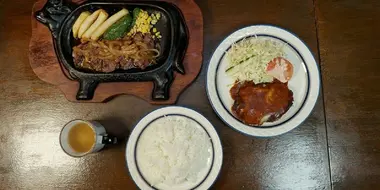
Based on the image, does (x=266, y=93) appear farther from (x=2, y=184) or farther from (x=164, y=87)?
(x=2, y=184)

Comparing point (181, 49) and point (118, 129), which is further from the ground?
point (181, 49)

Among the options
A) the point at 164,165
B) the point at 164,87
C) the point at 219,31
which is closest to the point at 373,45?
the point at 219,31

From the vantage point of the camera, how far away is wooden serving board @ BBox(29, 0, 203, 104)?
2.17 metres

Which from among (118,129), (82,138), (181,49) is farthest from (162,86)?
(82,138)

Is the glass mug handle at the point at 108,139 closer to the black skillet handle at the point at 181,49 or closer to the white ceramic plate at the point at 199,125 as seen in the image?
the white ceramic plate at the point at 199,125

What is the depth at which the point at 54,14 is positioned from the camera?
221 centimetres

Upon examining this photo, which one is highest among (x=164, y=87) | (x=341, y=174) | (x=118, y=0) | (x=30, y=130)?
(x=118, y=0)

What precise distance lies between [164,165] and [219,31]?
0.81 m

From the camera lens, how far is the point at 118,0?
225 centimetres

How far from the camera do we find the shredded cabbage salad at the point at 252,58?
2.16m

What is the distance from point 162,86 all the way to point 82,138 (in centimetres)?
50

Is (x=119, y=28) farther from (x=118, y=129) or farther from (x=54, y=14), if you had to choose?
(x=118, y=129)

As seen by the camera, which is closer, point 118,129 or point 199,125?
point 199,125

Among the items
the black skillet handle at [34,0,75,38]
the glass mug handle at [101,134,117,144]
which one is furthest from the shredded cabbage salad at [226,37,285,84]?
the black skillet handle at [34,0,75,38]
